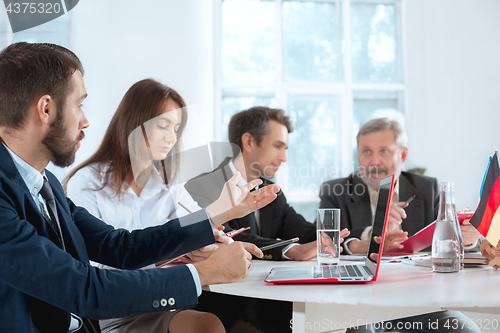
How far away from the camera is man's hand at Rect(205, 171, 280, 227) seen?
4.20 feet

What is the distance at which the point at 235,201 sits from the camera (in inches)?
51.1

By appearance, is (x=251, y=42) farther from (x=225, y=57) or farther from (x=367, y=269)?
(x=367, y=269)

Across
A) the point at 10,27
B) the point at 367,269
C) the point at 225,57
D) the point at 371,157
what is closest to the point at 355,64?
the point at 225,57

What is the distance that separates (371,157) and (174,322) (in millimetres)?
1797

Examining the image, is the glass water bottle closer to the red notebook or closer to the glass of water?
the red notebook

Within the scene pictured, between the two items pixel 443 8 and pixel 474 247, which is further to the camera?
pixel 443 8

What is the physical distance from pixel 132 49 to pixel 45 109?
10.0 ft

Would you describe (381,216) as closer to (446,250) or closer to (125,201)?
(446,250)

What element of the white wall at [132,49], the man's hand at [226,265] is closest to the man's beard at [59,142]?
the man's hand at [226,265]

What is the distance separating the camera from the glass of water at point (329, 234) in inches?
47.0

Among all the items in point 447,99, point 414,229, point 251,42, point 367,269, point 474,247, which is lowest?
point 414,229

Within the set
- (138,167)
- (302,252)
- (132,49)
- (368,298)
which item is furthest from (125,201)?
(132,49)

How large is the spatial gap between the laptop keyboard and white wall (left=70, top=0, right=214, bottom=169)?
109 inches

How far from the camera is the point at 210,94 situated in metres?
4.74
